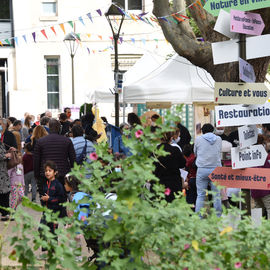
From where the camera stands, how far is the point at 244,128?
713 cm

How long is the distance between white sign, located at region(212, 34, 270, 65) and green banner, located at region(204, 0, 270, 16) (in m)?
0.30

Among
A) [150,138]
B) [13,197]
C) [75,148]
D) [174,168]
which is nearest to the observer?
[150,138]

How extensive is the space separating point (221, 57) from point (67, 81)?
2399 cm

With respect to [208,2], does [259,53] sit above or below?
below

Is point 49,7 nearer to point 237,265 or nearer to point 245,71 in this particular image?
point 245,71

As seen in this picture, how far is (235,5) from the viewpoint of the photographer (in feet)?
23.2

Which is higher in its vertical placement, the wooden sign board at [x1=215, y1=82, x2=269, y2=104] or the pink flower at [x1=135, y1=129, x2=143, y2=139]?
the wooden sign board at [x1=215, y1=82, x2=269, y2=104]

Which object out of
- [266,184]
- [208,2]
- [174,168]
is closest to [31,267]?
[266,184]

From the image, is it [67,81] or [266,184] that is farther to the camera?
[67,81]

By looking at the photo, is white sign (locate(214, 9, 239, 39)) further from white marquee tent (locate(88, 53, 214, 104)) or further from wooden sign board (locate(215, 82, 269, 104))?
white marquee tent (locate(88, 53, 214, 104))

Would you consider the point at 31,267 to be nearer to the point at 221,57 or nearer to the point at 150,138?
the point at 150,138

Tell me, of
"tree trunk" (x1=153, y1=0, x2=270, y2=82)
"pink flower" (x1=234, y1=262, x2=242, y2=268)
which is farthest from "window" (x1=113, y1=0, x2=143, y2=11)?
"pink flower" (x1=234, y1=262, x2=242, y2=268)

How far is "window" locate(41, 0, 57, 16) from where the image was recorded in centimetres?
3106

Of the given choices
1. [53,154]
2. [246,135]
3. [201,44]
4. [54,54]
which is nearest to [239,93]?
[246,135]
